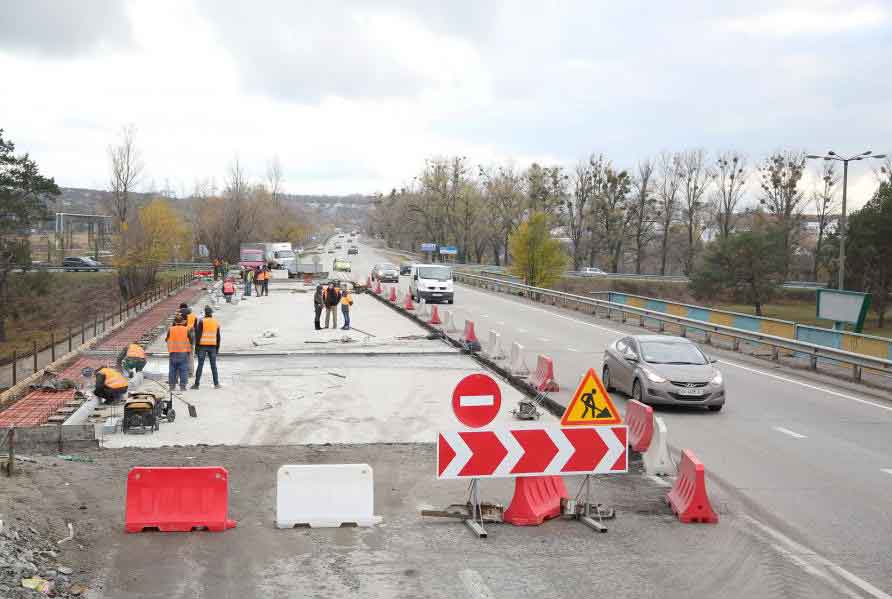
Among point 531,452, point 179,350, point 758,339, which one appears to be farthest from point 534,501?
point 758,339

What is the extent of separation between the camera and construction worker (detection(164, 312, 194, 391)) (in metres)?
17.1

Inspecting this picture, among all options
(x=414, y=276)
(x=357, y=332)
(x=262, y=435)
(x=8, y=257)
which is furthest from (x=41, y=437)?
(x=8, y=257)

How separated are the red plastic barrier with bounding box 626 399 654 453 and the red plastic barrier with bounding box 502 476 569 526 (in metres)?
2.89

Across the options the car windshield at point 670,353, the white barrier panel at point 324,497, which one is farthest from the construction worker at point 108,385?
the car windshield at point 670,353

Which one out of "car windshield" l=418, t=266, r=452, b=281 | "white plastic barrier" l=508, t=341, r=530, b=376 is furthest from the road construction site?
"car windshield" l=418, t=266, r=452, b=281

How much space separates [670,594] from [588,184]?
→ 111202mm

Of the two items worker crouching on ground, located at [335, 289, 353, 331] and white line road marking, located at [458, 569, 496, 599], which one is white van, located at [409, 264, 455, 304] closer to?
worker crouching on ground, located at [335, 289, 353, 331]

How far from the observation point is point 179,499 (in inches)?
363

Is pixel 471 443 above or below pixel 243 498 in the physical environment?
above

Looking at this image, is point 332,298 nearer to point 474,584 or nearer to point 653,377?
point 653,377

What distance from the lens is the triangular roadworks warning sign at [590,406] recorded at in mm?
10320

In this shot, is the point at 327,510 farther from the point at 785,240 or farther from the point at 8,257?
the point at 785,240

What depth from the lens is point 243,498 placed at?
10.4m

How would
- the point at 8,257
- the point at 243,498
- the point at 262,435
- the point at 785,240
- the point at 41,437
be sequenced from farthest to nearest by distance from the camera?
the point at 785,240, the point at 8,257, the point at 262,435, the point at 41,437, the point at 243,498
